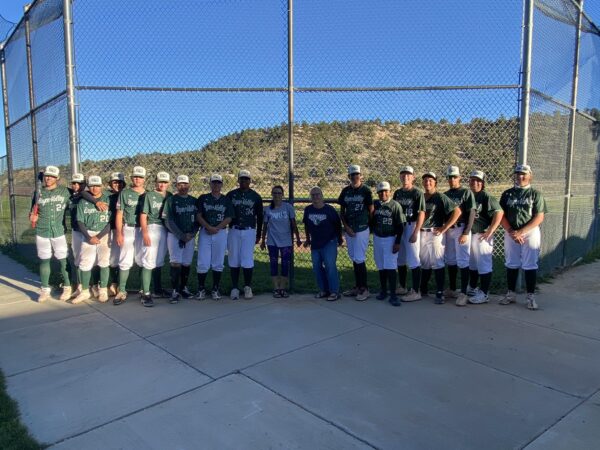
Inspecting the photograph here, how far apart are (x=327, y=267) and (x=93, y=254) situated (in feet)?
11.1

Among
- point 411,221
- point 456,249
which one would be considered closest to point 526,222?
point 456,249

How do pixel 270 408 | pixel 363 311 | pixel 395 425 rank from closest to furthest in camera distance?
1. pixel 395 425
2. pixel 270 408
3. pixel 363 311

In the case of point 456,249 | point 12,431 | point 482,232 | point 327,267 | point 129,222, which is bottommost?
point 12,431

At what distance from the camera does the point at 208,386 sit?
357cm

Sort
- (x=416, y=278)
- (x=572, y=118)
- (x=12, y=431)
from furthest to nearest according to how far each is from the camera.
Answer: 1. (x=572, y=118)
2. (x=416, y=278)
3. (x=12, y=431)

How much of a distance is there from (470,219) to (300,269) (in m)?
3.90

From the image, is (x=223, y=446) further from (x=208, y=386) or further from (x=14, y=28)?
(x=14, y=28)

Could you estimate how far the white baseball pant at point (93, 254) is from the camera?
20.4ft

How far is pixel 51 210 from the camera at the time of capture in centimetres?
628

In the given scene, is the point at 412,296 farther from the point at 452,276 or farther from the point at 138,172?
the point at 138,172

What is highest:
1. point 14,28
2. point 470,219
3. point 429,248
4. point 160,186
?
point 14,28

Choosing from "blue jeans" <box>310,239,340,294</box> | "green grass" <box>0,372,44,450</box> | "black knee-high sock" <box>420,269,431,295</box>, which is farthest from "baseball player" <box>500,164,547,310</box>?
"green grass" <box>0,372,44,450</box>

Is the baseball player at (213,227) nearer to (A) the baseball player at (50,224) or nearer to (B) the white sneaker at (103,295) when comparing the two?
(B) the white sneaker at (103,295)

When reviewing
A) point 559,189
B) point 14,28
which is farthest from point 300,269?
point 14,28
